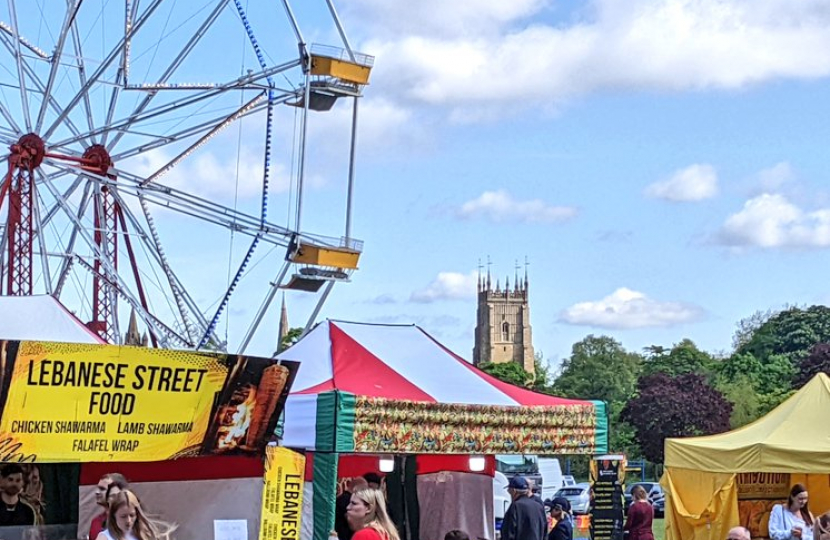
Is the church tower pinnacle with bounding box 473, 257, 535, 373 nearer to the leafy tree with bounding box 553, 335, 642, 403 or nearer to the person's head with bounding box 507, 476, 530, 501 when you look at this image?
the leafy tree with bounding box 553, 335, 642, 403

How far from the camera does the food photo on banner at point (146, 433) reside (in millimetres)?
9508

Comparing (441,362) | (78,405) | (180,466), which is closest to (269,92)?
(441,362)

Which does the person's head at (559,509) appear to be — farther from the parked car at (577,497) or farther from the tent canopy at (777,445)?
the parked car at (577,497)

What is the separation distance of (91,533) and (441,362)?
562 cm

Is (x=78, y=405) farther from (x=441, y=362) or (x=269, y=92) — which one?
(x=269, y=92)

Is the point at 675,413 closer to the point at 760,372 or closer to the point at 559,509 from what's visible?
the point at 760,372

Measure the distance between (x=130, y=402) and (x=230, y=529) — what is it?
227 centimetres

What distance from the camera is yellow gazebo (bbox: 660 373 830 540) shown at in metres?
14.9

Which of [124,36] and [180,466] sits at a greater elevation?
[124,36]

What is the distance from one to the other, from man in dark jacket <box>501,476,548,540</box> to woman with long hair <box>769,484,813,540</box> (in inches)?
103

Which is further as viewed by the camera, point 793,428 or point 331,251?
point 331,251

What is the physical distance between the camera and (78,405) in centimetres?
981

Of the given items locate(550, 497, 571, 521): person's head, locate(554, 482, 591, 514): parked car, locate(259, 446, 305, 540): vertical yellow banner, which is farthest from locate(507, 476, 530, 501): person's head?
locate(554, 482, 591, 514): parked car

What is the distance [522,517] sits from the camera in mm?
12469
